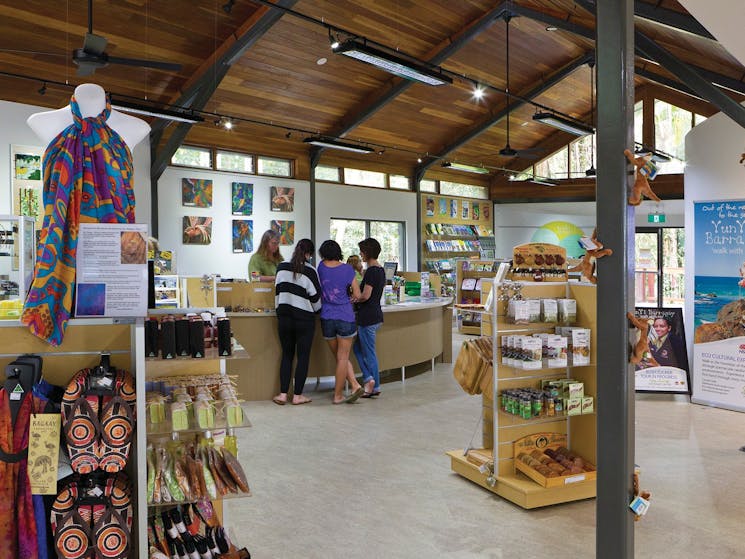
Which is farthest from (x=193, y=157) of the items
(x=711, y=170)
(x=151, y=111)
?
(x=711, y=170)

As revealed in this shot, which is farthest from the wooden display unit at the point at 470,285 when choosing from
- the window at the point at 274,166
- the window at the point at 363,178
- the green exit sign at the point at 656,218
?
the green exit sign at the point at 656,218

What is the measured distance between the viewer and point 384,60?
730 centimetres

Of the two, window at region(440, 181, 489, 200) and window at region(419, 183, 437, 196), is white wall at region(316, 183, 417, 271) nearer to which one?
window at region(419, 183, 437, 196)

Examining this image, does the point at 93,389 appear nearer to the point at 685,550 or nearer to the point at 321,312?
the point at 685,550

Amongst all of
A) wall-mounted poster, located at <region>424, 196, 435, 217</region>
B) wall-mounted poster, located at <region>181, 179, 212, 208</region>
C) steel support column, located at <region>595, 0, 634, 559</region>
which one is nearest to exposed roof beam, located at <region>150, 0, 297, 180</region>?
wall-mounted poster, located at <region>181, 179, 212, 208</region>

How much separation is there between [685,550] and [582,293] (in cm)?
163

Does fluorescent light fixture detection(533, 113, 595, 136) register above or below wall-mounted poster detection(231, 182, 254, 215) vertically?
above

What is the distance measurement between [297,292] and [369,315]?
870mm

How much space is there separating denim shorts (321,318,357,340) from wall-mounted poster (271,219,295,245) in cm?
647

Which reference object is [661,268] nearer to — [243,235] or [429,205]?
[429,205]

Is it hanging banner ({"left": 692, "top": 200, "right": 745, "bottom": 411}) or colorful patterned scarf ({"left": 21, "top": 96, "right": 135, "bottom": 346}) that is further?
hanging banner ({"left": 692, "top": 200, "right": 745, "bottom": 411})

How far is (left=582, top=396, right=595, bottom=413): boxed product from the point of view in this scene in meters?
3.93

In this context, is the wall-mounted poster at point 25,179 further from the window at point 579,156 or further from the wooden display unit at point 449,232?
the window at point 579,156

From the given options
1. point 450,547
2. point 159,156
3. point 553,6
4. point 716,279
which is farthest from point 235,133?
point 450,547
